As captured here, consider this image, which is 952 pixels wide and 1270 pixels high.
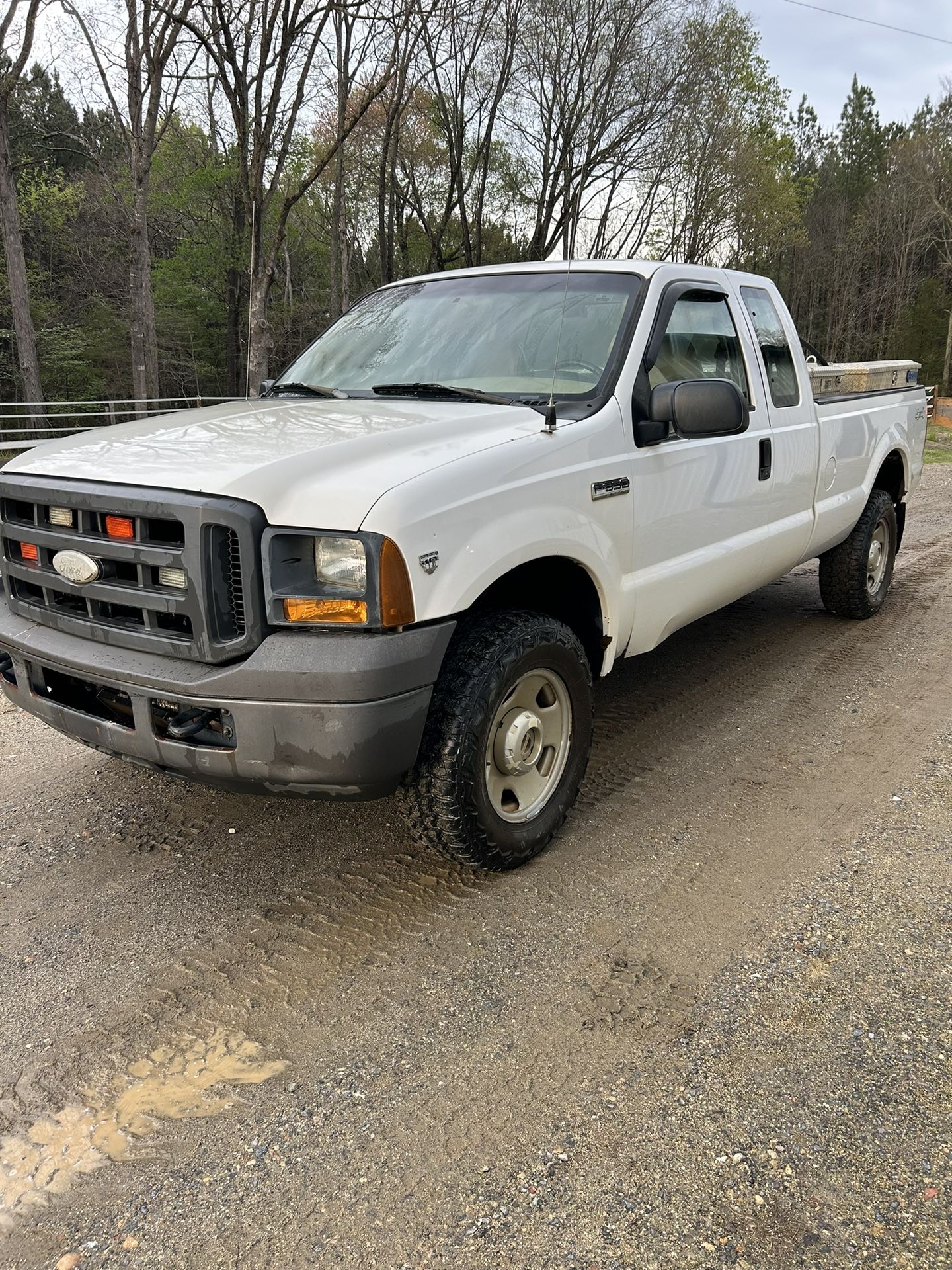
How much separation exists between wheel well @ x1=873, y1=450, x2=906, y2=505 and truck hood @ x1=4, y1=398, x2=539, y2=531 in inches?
158

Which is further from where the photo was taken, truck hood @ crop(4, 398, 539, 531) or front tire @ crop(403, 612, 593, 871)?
front tire @ crop(403, 612, 593, 871)

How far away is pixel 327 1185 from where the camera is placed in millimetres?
1977

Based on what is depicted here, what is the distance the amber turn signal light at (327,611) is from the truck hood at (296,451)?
0.68 feet

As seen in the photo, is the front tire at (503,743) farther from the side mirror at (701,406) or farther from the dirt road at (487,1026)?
the side mirror at (701,406)

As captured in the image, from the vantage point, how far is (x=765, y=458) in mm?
4422

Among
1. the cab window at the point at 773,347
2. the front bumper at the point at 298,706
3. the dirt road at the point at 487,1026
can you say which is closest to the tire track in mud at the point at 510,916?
the dirt road at the point at 487,1026

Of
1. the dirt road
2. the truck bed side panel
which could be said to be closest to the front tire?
the dirt road

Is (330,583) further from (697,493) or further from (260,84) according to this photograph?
(260,84)

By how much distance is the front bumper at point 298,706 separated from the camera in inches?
98.0

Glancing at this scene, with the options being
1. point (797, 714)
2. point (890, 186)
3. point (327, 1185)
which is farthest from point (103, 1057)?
point (890, 186)

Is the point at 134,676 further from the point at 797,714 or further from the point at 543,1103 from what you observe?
the point at 797,714

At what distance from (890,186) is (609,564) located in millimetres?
49759

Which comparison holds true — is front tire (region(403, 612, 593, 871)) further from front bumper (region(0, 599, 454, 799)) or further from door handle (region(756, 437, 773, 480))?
door handle (region(756, 437, 773, 480))

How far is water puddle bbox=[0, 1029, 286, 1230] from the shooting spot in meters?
2.00
